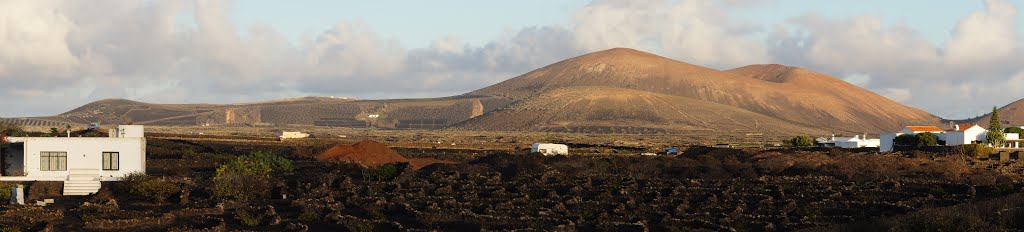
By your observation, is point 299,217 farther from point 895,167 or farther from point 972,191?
point 895,167

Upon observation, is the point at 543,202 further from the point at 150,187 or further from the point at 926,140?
the point at 926,140

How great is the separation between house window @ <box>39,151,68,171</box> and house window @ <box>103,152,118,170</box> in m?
1.72

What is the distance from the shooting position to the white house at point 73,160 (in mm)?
55688

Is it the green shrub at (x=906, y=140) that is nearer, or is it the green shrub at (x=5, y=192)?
the green shrub at (x=5, y=192)

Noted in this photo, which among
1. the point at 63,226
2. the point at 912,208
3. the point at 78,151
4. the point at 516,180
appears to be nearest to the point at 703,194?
the point at 912,208

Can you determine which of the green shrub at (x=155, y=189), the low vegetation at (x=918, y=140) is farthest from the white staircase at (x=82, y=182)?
the low vegetation at (x=918, y=140)

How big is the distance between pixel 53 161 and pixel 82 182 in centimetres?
239

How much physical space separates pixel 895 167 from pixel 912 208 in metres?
28.1

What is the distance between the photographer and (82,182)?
55.1 meters

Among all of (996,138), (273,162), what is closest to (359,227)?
(273,162)

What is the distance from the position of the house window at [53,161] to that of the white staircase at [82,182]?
1.98ft

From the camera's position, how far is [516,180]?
2347 inches

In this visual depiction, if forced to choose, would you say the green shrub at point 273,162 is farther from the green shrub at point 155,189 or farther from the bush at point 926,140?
the bush at point 926,140

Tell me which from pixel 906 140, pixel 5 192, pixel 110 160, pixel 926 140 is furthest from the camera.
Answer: pixel 906 140
